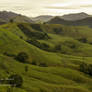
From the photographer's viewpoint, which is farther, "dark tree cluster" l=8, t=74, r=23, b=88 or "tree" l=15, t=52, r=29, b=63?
"tree" l=15, t=52, r=29, b=63

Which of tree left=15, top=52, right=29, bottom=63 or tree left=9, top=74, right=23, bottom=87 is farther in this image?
tree left=15, top=52, right=29, bottom=63

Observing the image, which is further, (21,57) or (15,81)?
(21,57)

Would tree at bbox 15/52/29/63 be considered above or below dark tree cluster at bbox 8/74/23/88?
above

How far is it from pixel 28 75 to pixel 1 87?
3516cm

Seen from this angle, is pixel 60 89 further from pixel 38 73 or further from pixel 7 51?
pixel 7 51

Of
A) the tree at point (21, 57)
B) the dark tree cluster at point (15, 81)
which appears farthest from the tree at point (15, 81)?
the tree at point (21, 57)

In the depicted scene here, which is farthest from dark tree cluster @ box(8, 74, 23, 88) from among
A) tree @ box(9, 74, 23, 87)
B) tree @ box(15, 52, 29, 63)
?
tree @ box(15, 52, 29, 63)

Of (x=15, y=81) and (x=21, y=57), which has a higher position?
(x=21, y=57)

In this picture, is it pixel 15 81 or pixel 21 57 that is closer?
pixel 15 81

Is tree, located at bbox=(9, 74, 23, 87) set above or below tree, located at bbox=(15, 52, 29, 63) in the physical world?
below

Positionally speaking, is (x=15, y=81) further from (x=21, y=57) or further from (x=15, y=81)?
(x=21, y=57)

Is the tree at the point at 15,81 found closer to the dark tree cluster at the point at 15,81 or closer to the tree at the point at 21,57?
the dark tree cluster at the point at 15,81

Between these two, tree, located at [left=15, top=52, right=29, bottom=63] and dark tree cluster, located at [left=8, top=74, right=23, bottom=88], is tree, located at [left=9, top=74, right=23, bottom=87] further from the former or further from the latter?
tree, located at [left=15, top=52, right=29, bottom=63]

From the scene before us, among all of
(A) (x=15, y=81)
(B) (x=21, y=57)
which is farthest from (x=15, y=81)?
(B) (x=21, y=57)
